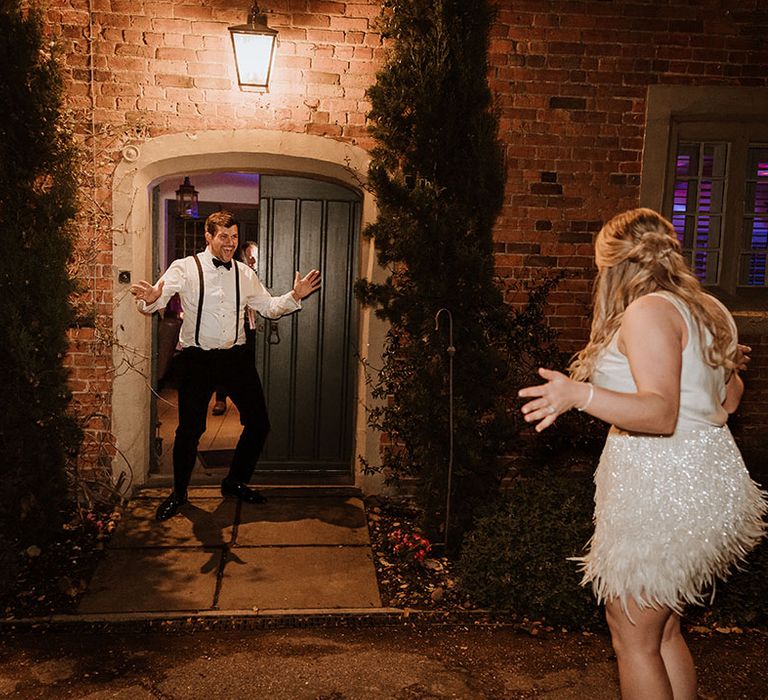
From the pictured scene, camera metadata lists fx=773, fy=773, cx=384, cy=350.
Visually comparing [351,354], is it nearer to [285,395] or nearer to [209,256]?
[285,395]

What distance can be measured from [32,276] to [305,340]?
2.34 metres

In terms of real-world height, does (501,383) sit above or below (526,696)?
above

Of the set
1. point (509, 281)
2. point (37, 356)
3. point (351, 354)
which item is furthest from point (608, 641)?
point (37, 356)

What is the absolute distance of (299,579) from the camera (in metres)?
4.68

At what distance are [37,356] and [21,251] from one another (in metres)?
0.67

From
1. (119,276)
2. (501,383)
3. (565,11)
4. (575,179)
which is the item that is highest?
(565,11)

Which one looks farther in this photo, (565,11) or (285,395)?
(285,395)

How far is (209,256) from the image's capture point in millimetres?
5551

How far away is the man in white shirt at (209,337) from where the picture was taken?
5453mm

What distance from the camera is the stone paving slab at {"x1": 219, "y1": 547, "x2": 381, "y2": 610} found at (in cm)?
439

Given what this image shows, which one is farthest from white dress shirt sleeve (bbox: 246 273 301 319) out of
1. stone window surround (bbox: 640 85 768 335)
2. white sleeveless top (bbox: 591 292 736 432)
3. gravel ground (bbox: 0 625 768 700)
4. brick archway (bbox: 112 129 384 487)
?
white sleeveless top (bbox: 591 292 736 432)

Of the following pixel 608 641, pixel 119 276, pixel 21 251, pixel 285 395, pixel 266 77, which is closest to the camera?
pixel 608 641

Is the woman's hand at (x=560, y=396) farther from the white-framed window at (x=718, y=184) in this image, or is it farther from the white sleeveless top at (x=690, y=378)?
the white-framed window at (x=718, y=184)

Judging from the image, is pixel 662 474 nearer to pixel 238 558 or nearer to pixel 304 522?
pixel 238 558
